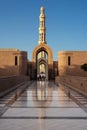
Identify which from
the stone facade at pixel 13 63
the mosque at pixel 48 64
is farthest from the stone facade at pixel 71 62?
the stone facade at pixel 13 63

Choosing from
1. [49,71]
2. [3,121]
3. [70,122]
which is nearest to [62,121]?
[70,122]

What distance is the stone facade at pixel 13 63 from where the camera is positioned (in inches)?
1569

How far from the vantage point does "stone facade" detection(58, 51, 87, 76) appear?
39906 mm

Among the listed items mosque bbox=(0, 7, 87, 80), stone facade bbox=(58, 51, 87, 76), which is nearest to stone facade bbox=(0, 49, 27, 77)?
mosque bbox=(0, 7, 87, 80)

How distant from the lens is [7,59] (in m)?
41.1

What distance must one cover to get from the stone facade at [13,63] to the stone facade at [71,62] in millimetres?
Answer: 4698

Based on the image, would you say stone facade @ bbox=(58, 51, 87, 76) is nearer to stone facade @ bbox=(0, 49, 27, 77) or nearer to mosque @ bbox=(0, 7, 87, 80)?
mosque @ bbox=(0, 7, 87, 80)

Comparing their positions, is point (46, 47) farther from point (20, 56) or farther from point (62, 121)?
point (62, 121)

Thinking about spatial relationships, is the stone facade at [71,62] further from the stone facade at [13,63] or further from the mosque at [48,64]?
the stone facade at [13,63]

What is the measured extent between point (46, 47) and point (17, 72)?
5.05m

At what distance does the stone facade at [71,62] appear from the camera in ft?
131

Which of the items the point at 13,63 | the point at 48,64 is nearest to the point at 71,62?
the point at 48,64

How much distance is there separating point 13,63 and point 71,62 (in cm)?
760

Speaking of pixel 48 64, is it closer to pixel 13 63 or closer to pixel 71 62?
pixel 71 62
